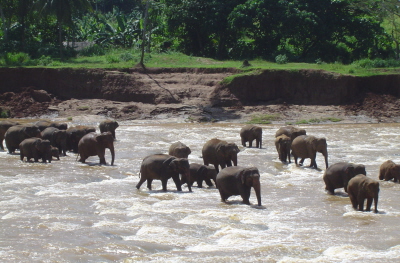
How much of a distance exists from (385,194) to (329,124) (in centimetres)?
1806

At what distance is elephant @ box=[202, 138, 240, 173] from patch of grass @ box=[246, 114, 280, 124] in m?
15.8

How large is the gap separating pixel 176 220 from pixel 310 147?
778cm

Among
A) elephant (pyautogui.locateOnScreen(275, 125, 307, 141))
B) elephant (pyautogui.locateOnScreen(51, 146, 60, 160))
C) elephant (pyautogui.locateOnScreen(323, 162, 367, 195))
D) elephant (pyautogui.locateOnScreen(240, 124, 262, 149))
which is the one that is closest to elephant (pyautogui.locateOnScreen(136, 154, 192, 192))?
Result: elephant (pyautogui.locateOnScreen(323, 162, 367, 195))

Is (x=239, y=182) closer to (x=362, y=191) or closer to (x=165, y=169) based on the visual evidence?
(x=165, y=169)

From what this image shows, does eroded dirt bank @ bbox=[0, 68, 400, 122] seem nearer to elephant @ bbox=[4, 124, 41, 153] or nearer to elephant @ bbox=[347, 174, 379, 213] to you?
elephant @ bbox=[4, 124, 41, 153]

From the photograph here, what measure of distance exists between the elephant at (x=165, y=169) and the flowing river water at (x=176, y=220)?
349 millimetres

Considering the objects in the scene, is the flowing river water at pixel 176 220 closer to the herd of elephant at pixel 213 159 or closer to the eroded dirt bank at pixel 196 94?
the herd of elephant at pixel 213 159

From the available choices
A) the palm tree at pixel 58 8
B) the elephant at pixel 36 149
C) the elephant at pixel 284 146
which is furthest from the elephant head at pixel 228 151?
the palm tree at pixel 58 8

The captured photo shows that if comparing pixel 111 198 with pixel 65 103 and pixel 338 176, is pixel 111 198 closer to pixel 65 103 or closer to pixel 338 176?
pixel 338 176

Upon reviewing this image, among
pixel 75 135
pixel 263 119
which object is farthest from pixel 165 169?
pixel 263 119

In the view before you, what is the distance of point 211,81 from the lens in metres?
37.7

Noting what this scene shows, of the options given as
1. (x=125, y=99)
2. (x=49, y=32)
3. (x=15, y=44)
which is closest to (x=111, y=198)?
(x=125, y=99)

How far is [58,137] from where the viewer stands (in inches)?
798

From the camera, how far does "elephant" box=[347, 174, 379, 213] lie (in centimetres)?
1179
